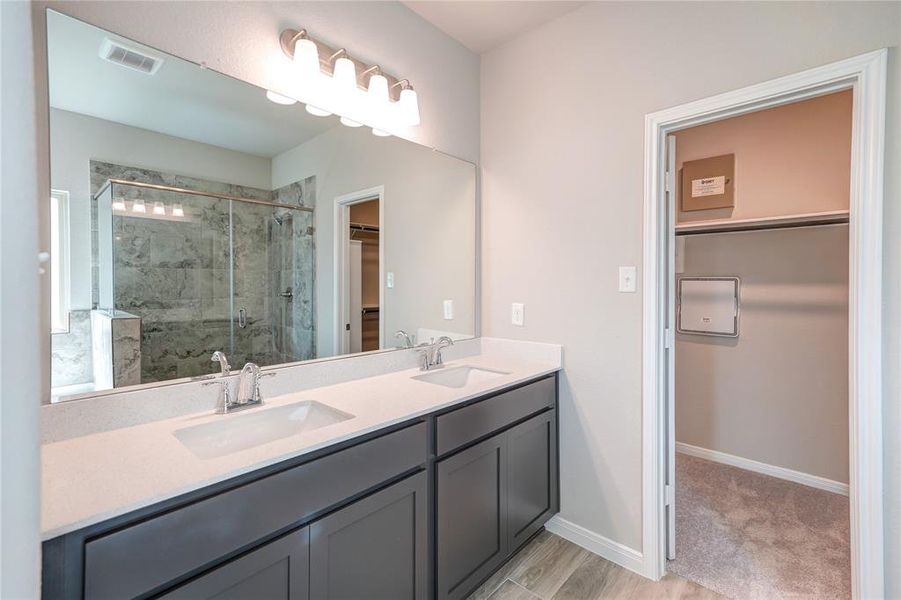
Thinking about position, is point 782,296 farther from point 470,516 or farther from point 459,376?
point 470,516

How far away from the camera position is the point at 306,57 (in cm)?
157

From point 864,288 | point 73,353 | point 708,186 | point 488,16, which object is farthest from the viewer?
point 708,186

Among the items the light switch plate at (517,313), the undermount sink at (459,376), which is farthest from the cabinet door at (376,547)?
the light switch plate at (517,313)

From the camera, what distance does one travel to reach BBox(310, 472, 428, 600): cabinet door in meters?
1.13

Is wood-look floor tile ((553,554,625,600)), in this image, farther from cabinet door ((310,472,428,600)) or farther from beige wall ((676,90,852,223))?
beige wall ((676,90,852,223))

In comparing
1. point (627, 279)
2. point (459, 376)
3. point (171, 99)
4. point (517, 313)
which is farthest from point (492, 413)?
point (171, 99)

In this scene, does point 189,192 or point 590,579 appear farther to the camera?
point 590,579

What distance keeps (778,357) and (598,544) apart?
1775 mm

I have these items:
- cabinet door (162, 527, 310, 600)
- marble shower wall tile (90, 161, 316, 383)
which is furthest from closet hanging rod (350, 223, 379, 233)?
cabinet door (162, 527, 310, 600)

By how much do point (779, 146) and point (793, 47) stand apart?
142cm

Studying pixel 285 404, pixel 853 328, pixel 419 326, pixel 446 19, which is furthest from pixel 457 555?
pixel 446 19

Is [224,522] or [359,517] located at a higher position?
[224,522]

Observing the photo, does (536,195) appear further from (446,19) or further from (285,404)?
(285,404)

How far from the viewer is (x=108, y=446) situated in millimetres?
1091
